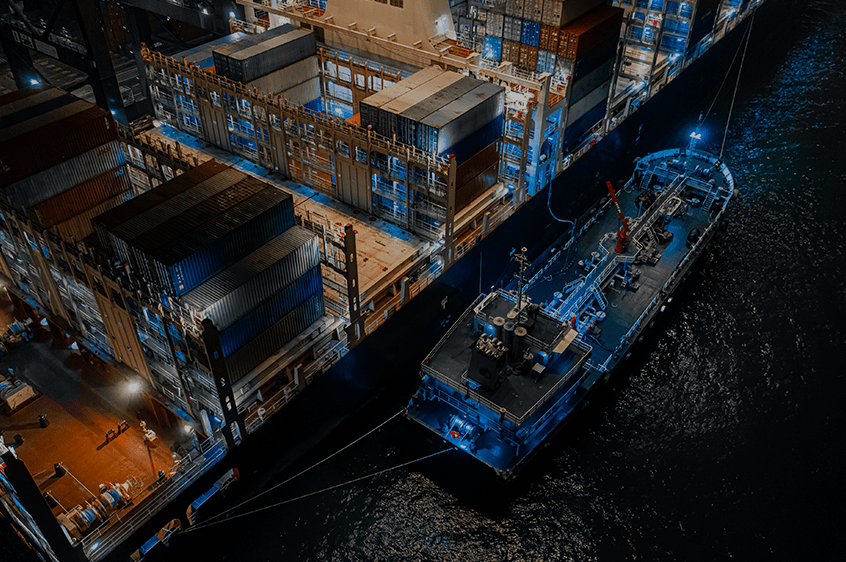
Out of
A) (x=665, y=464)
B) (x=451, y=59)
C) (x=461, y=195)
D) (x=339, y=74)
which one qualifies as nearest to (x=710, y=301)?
(x=665, y=464)

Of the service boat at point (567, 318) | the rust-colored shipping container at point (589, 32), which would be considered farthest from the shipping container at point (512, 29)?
the service boat at point (567, 318)

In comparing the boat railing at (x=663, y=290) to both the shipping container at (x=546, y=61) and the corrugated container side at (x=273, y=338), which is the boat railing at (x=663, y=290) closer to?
the shipping container at (x=546, y=61)

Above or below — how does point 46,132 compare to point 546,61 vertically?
above

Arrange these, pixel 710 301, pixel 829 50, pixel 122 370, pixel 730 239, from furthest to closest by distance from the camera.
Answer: pixel 829 50, pixel 730 239, pixel 710 301, pixel 122 370

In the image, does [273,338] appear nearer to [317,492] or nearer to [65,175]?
[317,492]

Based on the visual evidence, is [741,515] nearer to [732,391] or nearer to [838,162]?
[732,391]

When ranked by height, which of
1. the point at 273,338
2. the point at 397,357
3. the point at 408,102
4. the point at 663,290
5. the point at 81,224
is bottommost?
the point at 397,357

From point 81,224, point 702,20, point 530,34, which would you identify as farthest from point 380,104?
point 702,20
